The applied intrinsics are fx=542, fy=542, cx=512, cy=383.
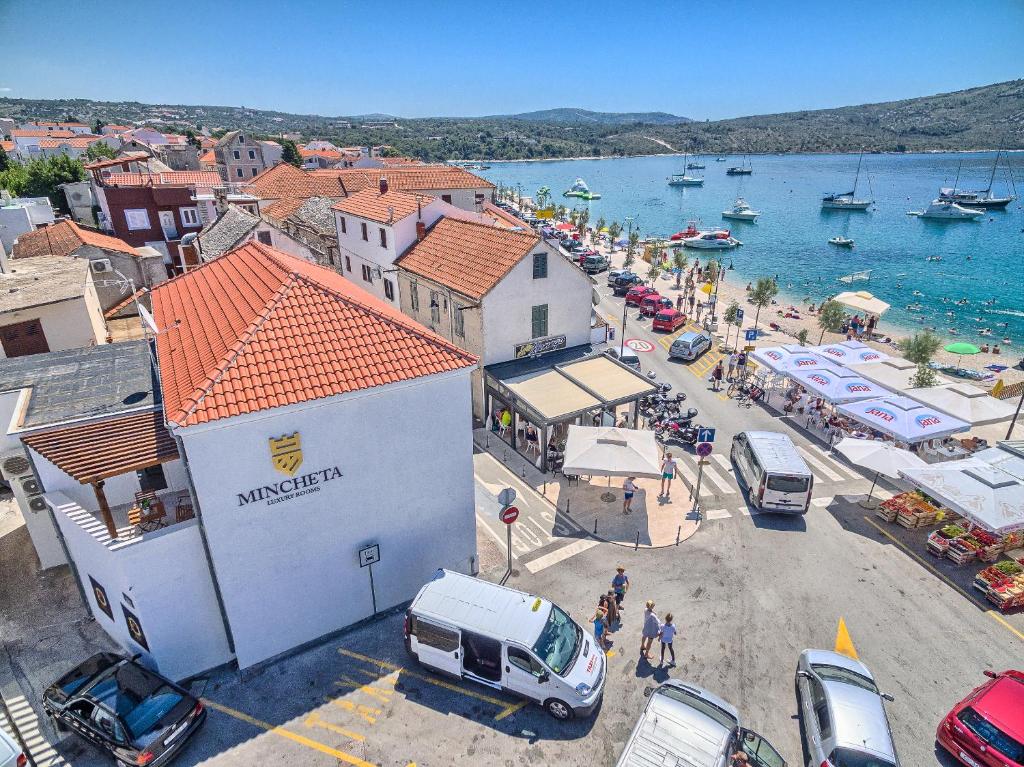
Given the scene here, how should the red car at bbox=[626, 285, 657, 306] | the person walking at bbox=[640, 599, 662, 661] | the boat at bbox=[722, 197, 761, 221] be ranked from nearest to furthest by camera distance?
the person walking at bbox=[640, 599, 662, 661] → the red car at bbox=[626, 285, 657, 306] → the boat at bbox=[722, 197, 761, 221]

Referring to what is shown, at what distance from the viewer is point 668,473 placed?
20516mm

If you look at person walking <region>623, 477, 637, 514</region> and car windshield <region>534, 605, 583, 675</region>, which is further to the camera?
person walking <region>623, 477, 637, 514</region>

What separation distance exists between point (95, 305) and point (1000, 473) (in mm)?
35987

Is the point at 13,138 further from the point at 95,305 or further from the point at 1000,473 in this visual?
the point at 1000,473

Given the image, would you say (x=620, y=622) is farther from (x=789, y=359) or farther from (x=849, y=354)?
(x=849, y=354)

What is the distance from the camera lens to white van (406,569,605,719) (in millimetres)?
11320

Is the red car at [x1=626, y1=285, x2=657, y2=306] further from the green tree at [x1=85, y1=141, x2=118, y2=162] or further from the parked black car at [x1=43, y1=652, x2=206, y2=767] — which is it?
the green tree at [x1=85, y1=141, x2=118, y2=162]

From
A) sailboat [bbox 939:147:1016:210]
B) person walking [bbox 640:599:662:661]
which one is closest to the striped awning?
person walking [bbox 640:599:662:661]

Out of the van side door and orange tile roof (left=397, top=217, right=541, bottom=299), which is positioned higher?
orange tile roof (left=397, top=217, right=541, bottom=299)

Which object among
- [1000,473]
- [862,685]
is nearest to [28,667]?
[862,685]

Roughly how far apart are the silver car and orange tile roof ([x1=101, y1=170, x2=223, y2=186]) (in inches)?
2028

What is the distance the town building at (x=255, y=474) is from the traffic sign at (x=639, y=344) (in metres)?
22.5

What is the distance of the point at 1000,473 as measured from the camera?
1741 centimetres

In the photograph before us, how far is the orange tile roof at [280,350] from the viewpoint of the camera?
1123cm
